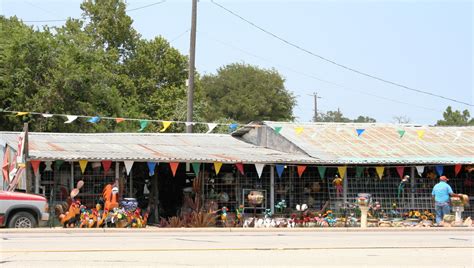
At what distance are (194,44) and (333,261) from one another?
21.1 meters

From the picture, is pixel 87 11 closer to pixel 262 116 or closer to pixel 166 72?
pixel 166 72

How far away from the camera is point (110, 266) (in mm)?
12336

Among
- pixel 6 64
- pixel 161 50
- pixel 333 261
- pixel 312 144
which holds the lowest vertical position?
pixel 333 261

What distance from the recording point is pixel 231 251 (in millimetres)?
14953

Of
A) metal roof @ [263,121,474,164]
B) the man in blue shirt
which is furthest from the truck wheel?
the man in blue shirt

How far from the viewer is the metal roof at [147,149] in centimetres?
2392

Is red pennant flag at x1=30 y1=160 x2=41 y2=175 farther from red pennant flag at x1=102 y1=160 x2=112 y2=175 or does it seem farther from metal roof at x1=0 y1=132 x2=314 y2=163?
red pennant flag at x1=102 y1=160 x2=112 y2=175

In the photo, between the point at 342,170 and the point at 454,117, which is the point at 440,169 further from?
the point at 454,117

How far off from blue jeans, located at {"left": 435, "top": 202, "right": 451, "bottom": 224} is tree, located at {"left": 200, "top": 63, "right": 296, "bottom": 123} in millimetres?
47368

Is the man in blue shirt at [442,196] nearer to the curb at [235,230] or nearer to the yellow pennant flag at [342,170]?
the curb at [235,230]

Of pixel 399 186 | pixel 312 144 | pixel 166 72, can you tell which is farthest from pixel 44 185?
pixel 166 72

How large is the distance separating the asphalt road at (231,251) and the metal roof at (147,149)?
5006 millimetres

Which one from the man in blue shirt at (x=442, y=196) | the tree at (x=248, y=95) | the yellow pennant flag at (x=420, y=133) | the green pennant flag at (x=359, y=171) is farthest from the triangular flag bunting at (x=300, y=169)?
the tree at (x=248, y=95)

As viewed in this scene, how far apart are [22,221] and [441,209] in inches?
532
